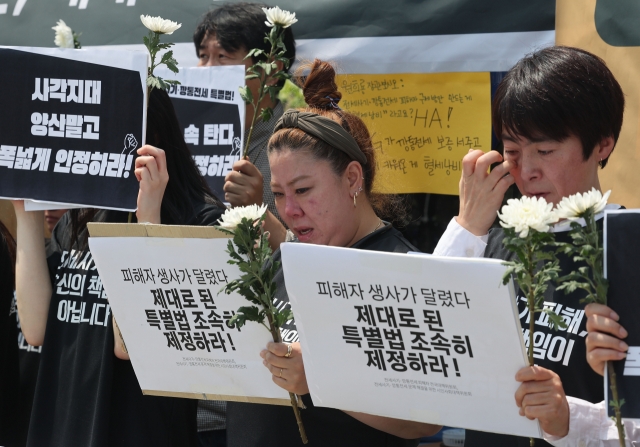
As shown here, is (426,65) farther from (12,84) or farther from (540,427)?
→ (540,427)

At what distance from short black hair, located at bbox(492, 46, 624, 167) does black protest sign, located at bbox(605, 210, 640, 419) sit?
51cm

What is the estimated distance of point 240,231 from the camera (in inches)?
81.6

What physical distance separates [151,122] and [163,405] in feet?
3.10

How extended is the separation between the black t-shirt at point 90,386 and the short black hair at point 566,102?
3.52 feet

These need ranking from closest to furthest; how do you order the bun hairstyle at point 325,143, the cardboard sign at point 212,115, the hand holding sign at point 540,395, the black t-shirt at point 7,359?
1. the hand holding sign at point 540,395
2. the bun hairstyle at point 325,143
3. the black t-shirt at point 7,359
4. the cardboard sign at point 212,115

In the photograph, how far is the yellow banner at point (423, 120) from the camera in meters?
3.58

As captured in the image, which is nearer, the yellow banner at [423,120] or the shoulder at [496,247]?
the shoulder at [496,247]

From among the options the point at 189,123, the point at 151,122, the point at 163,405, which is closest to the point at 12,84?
the point at 151,122

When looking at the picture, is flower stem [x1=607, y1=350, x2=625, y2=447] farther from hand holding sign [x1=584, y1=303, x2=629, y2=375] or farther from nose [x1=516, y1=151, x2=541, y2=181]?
nose [x1=516, y1=151, x2=541, y2=181]

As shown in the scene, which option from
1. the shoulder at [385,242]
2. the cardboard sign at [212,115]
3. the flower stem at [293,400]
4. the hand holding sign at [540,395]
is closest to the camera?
the hand holding sign at [540,395]

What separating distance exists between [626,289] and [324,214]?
0.98 metres

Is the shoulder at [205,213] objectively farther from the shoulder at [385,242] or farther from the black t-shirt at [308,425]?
the shoulder at [385,242]

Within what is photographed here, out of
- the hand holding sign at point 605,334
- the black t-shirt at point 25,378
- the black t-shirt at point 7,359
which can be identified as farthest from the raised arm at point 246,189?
the hand holding sign at point 605,334

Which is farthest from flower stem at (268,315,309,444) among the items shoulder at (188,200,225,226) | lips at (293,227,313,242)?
shoulder at (188,200,225,226)
